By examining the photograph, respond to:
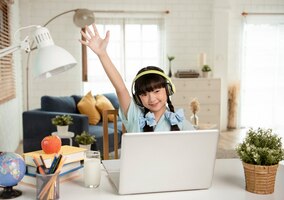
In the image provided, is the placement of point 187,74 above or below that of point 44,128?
above

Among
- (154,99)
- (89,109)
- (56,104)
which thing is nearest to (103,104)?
(89,109)

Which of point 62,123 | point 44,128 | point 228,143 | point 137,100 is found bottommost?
point 228,143

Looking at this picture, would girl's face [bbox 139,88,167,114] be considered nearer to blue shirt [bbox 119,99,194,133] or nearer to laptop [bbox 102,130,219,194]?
blue shirt [bbox 119,99,194,133]

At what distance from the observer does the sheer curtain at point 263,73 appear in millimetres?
6715

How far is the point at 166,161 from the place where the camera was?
4.24 ft

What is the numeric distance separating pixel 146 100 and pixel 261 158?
584 mm

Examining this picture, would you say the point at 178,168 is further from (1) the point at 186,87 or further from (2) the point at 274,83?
(2) the point at 274,83

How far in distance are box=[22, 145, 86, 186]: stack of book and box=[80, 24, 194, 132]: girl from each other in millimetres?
385

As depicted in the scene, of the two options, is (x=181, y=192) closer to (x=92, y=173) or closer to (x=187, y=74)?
(x=92, y=173)

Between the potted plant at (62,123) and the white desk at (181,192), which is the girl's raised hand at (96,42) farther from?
the potted plant at (62,123)

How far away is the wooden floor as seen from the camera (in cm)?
502

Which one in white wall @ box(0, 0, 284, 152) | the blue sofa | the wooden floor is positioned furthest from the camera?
white wall @ box(0, 0, 284, 152)

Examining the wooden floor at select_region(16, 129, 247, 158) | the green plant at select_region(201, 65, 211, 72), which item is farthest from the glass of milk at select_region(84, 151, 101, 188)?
the green plant at select_region(201, 65, 211, 72)

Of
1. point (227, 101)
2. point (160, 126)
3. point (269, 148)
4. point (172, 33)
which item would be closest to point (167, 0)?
point (172, 33)
